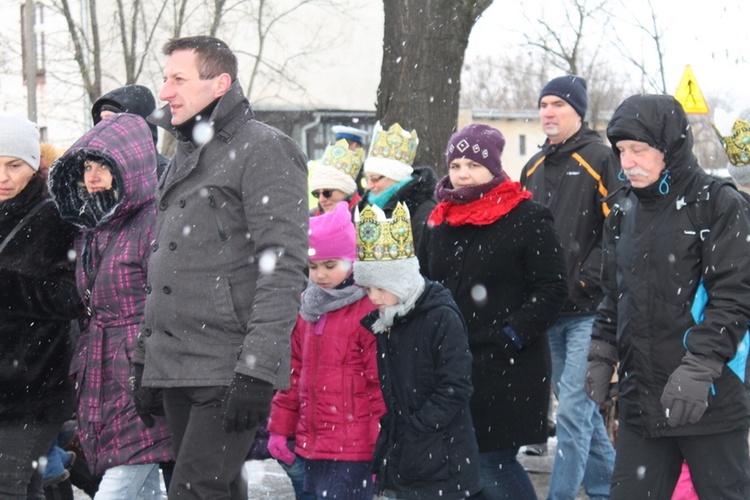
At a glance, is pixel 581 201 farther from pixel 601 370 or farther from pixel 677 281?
pixel 677 281

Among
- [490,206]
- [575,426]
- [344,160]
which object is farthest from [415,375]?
[344,160]

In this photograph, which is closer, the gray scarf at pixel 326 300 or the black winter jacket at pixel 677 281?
the black winter jacket at pixel 677 281

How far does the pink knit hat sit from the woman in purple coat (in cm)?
79

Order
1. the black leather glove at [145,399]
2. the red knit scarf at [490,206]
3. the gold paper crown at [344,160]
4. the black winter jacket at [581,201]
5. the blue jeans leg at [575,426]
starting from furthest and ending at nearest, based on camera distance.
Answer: the gold paper crown at [344,160]
the black winter jacket at [581,201]
the blue jeans leg at [575,426]
the red knit scarf at [490,206]
the black leather glove at [145,399]

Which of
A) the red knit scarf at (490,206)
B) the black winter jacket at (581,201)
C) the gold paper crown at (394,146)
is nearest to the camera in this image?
the red knit scarf at (490,206)

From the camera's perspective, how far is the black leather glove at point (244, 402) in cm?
363

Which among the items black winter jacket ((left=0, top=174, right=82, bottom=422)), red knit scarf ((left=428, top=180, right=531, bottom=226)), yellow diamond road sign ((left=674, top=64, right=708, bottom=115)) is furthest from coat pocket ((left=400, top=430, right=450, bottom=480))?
yellow diamond road sign ((left=674, top=64, right=708, bottom=115))

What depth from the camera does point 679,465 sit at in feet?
14.3

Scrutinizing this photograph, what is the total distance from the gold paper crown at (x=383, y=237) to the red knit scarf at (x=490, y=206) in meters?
0.42

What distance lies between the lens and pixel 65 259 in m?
5.04

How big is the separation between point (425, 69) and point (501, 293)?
3.58 metres

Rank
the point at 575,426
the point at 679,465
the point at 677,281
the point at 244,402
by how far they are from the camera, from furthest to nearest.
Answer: the point at 575,426 < the point at 679,465 < the point at 677,281 < the point at 244,402

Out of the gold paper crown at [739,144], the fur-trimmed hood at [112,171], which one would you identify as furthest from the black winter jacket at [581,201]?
the fur-trimmed hood at [112,171]

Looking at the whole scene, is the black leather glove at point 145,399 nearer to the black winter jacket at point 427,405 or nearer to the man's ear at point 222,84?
the black winter jacket at point 427,405
